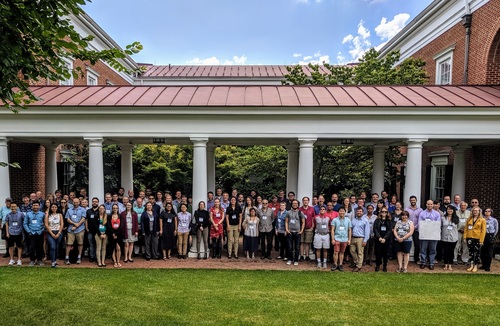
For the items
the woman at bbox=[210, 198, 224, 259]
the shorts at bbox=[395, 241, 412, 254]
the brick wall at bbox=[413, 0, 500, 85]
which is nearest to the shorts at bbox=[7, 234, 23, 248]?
the woman at bbox=[210, 198, 224, 259]

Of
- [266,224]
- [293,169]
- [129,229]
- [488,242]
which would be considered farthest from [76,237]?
[488,242]

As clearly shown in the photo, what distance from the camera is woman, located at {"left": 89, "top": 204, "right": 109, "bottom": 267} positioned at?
9516mm

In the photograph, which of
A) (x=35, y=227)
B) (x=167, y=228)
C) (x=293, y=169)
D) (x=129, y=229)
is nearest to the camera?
(x=35, y=227)

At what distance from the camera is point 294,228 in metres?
9.97

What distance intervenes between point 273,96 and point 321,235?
490 cm

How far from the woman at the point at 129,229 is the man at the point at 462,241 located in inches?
381

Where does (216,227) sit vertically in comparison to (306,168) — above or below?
below

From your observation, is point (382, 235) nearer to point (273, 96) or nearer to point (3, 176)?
point (273, 96)

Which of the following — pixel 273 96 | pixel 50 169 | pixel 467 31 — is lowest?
pixel 50 169

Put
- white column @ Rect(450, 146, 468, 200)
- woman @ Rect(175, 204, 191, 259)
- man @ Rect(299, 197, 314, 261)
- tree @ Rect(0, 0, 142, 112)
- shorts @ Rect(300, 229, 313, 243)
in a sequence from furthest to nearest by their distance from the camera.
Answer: white column @ Rect(450, 146, 468, 200) < woman @ Rect(175, 204, 191, 259) < shorts @ Rect(300, 229, 313, 243) < man @ Rect(299, 197, 314, 261) < tree @ Rect(0, 0, 142, 112)

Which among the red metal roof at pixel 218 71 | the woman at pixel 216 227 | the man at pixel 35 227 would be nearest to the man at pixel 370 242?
the woman at pixel 216 227

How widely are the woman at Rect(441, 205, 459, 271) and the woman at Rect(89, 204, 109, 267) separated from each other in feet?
32.3

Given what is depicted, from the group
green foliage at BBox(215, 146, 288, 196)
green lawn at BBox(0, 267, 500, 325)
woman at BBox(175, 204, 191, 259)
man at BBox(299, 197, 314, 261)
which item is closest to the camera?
green lawn at BBox(0, 267, 500, 325)

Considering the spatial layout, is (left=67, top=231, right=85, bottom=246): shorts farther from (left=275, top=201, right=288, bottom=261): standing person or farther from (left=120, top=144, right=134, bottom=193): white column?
(left=275, top=201, right=288, bottom=261): standing person
